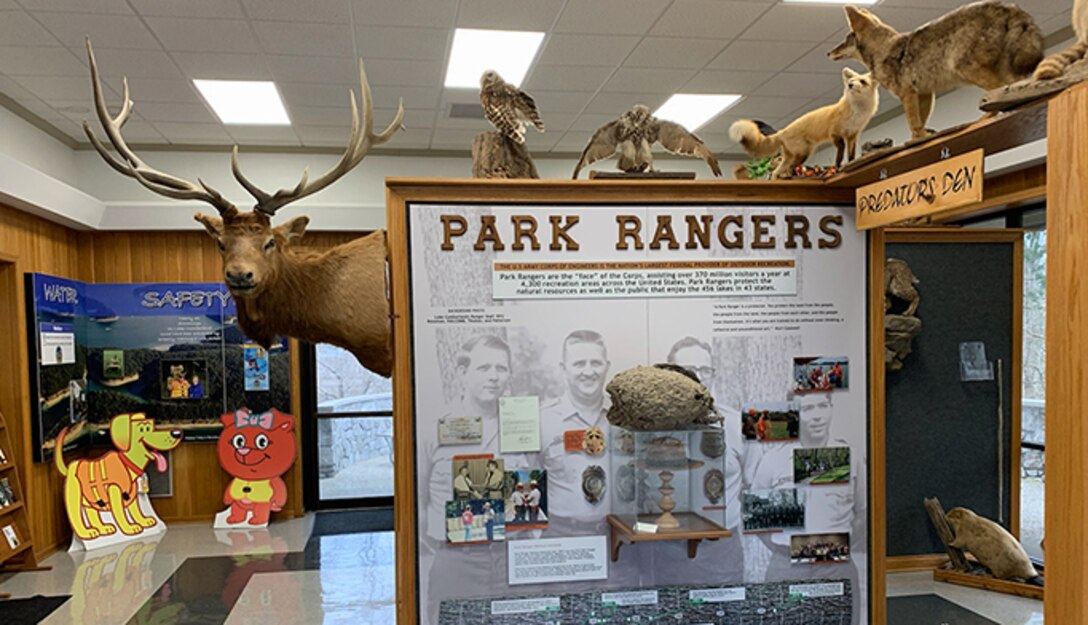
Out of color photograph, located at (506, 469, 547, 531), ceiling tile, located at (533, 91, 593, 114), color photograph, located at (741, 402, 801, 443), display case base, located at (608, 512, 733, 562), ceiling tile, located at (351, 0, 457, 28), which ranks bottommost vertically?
display case base, located at (608, 512, 733, 562)

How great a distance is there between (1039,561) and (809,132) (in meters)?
3.95

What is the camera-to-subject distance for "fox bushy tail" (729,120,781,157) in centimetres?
246

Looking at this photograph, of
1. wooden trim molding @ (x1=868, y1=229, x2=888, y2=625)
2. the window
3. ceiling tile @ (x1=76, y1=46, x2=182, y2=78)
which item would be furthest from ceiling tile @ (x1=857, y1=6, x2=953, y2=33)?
ceiling tile @ (x1=76, y1=46, x2=182, y2=78)

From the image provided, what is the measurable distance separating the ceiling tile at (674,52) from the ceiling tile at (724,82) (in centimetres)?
22

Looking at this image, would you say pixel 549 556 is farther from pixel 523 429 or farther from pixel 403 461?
pixel 403 461

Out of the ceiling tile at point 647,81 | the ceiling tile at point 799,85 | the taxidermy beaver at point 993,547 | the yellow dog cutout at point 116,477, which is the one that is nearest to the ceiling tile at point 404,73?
the ceiling tile at point 647,81

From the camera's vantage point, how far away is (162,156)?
6289 mm

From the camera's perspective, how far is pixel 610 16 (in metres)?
3.98

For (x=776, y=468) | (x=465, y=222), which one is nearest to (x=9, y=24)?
(x=465, y=222)

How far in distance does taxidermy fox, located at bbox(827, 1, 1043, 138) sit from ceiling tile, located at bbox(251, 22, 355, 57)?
313 cm

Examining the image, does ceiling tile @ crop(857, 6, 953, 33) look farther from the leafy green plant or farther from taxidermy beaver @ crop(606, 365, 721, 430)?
taxidermy beaver @ crop(606, 365, 721, 430)

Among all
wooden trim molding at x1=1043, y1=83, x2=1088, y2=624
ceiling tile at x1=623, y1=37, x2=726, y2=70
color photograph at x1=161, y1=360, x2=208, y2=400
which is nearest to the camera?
wooden trim molding at x1=1043, y1=83, x2=1088, y2=624

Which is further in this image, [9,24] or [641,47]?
[641,47]

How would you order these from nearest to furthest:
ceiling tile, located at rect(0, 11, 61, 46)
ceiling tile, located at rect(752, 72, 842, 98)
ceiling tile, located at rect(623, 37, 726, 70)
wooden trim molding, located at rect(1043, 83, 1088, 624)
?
wooden trim molding, located at rect(1043, 83, 1088, 624) → ceiling tile, located at rect(0, 11, 61, 46) → ceiling tile, located at rect(623, 37, 726, 70) → ceiling tile, located at rect(752, 72, 842, 98)
